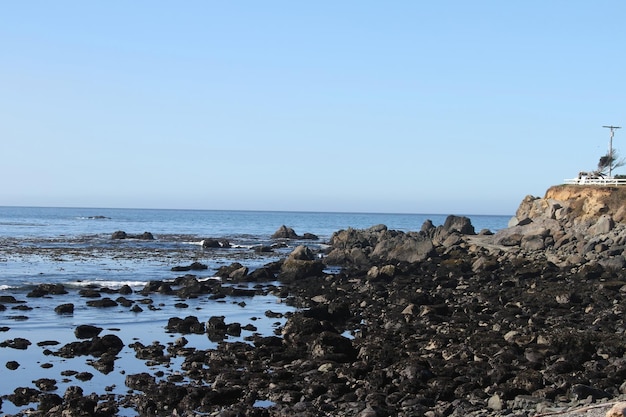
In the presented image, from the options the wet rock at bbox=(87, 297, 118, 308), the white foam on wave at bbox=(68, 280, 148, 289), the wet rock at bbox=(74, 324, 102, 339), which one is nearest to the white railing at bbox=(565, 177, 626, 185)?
the white foam on wave at bbox=(68, 280, 148, 289)

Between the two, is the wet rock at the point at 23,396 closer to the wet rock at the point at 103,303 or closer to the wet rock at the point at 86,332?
the wet rock at the point at 86,332

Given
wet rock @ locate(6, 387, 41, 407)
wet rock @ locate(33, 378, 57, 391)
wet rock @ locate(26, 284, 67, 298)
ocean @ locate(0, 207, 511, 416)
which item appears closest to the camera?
wet rock @ locate(6, 387, 41, 407)

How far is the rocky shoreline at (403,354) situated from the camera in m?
17.3

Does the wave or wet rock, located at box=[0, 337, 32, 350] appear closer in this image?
wet rock, located at box=[0, 337, 32, 350]

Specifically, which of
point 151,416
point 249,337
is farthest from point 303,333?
point 151,416

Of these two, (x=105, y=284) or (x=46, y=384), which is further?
(x=105, y=284)

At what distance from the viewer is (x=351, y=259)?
57.8 meters

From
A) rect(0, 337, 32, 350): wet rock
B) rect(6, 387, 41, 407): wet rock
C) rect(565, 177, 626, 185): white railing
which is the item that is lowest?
rect(6, 387, 41, 407): wet rock

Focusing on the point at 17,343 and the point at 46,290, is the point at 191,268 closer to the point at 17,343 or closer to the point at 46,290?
the point at 46,290

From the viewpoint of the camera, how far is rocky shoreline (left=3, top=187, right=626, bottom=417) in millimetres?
17328

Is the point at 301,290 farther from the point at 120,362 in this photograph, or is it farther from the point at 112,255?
the point at 112,255

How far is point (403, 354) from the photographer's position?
22281mm

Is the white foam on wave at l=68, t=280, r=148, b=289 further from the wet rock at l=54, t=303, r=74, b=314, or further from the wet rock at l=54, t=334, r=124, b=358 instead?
the wet rock at l=54, t=334, r=124, b=358

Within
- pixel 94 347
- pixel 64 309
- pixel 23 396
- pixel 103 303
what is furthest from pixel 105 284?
pixel 23 396
